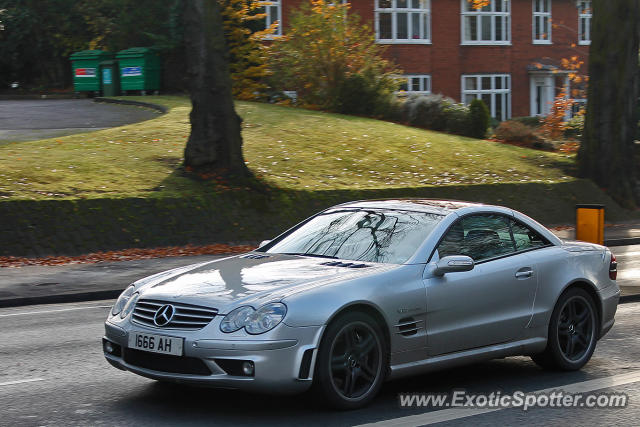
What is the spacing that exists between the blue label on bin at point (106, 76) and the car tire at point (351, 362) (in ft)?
100

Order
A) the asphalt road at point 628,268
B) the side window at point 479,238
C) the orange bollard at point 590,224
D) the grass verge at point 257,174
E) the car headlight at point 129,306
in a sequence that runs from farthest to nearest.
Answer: the grass verge at point 257,174, the orange bollard at point 590,224, the asphalt road at point 628,268, the side window at point 479,238, the car headlight at point 129,306

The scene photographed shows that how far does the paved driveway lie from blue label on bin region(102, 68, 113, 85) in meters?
0.96

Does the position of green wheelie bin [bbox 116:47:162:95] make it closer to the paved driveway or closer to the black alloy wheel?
the paved driveway

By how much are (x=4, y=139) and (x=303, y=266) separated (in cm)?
1929

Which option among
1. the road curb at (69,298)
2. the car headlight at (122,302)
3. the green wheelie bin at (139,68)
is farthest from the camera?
the green wheelie bin at (139,68)

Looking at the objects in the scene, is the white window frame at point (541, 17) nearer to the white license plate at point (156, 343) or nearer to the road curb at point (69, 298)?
the road curb at point (69, 298)

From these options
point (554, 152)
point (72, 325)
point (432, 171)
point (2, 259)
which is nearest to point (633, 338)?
point (72, 325)

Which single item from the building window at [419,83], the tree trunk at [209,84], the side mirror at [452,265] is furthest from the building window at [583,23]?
the side mirror at [452,265]

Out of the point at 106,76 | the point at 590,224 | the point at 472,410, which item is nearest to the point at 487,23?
the point at 106,76

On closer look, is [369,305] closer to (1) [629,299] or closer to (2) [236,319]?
(2) [236,319]

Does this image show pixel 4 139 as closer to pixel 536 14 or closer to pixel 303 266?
pixel 303 266

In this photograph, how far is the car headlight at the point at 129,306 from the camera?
642cm

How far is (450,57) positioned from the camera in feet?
147

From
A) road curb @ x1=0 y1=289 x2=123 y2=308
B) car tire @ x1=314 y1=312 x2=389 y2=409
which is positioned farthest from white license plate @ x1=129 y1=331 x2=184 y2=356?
road curb @ x1=0 y1=289 x2=123 y2=308
